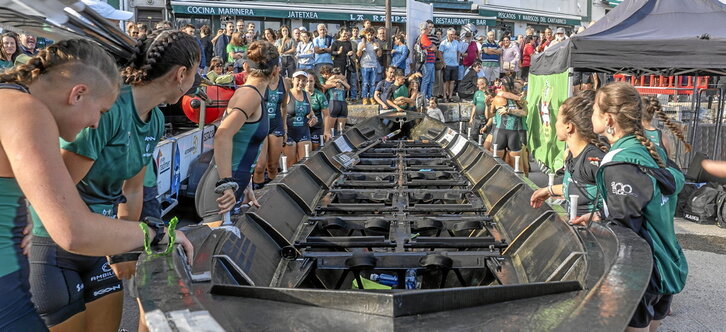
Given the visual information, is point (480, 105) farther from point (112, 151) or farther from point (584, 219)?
point (112, 151)

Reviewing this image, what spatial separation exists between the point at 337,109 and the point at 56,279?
32.3 feet

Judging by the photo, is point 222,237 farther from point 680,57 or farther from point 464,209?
point 680,57

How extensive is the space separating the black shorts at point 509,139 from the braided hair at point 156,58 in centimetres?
814

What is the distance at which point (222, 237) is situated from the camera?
342 cm

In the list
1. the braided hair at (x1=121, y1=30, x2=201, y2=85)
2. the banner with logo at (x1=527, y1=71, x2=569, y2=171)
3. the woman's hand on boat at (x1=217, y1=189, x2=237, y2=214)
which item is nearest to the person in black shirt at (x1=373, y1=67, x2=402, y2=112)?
the banner with logo at (x1=527, y1=71, x2=569, y2=171)

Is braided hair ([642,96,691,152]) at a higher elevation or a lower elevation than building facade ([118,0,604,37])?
lower

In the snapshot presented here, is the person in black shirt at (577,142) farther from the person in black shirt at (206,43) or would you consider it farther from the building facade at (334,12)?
the building facade at (334,12)

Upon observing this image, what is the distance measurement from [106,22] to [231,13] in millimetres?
23798

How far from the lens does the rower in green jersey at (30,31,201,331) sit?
2611mm

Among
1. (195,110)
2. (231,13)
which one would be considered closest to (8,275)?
(195,110)

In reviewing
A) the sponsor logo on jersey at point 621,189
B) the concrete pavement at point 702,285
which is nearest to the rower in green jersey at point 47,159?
the sponsor logo on jersey at point 621,189

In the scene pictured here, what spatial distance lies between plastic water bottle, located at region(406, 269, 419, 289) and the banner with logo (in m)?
6.61

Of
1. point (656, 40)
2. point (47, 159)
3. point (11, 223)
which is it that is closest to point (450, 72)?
point (656, 40)

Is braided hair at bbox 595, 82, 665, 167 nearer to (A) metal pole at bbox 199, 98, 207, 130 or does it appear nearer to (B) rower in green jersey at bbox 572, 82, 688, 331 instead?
(B) rower in green jersey at bbox 572, 82, 688, 331
